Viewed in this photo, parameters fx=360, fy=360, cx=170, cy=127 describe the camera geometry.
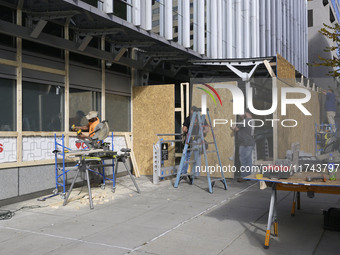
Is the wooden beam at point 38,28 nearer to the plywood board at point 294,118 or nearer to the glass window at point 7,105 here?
the glass window at point 7,105

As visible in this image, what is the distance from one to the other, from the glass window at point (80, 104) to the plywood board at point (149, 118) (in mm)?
1667

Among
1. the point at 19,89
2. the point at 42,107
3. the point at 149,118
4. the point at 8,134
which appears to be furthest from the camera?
the point at 149,118

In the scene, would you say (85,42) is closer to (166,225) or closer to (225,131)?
Result: (225,131)

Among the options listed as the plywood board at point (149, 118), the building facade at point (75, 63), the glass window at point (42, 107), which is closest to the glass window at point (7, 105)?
the building facade at point (75, 63)

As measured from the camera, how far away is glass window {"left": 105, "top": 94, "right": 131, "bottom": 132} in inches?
404

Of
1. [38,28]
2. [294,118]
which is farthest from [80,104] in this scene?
[294,118]

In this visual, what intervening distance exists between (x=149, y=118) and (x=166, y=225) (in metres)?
5.45

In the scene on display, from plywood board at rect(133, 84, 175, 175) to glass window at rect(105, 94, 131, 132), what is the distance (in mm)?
219

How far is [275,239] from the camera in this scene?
5.04 metres

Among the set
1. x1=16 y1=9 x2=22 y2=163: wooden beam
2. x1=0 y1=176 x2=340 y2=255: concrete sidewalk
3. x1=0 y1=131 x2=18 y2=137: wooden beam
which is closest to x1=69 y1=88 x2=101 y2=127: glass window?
x1=16 y1=9 x2=22 y2=163: wooden beam

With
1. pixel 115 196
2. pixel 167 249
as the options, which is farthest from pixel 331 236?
pixel 115 196

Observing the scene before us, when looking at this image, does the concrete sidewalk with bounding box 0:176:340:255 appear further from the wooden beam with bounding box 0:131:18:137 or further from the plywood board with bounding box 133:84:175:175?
the plywood board with bounding box 133:84:175:175

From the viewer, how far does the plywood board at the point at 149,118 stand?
10586 mm

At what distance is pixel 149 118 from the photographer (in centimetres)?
1087
